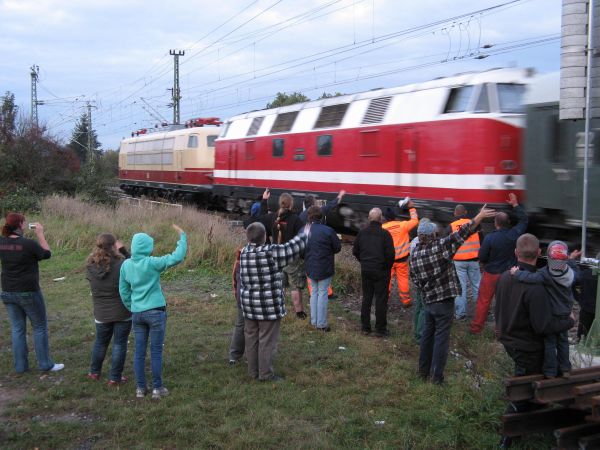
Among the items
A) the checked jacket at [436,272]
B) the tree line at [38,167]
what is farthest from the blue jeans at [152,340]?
the tree line at [38,167]

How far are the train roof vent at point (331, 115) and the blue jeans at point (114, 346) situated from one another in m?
10.4

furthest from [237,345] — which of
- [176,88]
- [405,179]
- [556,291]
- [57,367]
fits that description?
[176,88]

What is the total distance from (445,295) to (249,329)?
2.10 m

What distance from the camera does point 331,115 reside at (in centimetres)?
1605

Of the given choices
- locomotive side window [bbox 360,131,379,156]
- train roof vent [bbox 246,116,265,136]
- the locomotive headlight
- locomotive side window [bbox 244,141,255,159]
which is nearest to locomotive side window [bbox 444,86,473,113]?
the locomotive headlight

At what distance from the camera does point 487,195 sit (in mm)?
11461

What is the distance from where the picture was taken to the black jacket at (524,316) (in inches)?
176

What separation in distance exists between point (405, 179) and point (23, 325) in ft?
28.9

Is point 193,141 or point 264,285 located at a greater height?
point 193,141

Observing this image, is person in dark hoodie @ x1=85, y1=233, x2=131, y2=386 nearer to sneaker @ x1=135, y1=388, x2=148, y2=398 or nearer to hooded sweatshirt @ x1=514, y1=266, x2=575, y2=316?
sneaker @ x1=135, y1=388, x2=148, y2=398

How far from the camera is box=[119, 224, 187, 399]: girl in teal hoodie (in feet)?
19.4

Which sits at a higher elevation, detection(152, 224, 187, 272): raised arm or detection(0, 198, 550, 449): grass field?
detection(152, 224, 187, 272): raised arm

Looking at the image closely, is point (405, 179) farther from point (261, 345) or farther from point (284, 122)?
point (261, 345)

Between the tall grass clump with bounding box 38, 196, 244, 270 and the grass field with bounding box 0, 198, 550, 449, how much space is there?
3.90 metres
